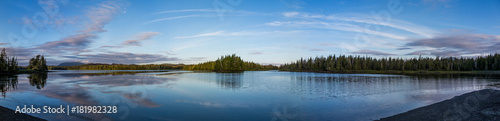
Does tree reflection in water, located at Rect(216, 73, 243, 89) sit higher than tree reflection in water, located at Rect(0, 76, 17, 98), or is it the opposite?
tree reflection in water, located at Rect(0, 76, 17, 98)

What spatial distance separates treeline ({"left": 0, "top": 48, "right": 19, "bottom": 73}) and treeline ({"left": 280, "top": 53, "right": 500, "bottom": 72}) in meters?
165

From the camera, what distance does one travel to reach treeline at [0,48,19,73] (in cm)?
8394

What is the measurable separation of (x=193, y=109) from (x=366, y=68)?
6433 inches

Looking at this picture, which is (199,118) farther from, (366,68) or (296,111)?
(366,68)

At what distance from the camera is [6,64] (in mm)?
88500

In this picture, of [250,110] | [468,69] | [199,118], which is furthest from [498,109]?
[468,69]

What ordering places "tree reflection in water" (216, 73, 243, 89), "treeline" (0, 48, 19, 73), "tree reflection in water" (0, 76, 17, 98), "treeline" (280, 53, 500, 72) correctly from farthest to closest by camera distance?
"treeline" (280, 53, 500, 72), "treeline" (0, 48, 19, 73), "tree reflection in water" (216, 73, 243, 89), "tree reflection in water" (0, 76, 17, 98)

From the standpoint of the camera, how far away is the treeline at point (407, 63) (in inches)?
5438

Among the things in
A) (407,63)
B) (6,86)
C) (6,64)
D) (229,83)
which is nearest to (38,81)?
(6,86)

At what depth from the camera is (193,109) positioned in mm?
17109

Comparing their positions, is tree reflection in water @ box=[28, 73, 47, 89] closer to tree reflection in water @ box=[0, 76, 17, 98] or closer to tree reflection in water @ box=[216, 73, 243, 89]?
tree reflection in water @ box=[0, 76, 17, 98]

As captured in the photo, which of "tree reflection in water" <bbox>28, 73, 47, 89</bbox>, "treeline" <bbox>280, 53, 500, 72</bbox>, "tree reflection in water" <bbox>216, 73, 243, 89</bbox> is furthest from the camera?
"treeline" <bbox>280, 53, 500, 72</bbox>

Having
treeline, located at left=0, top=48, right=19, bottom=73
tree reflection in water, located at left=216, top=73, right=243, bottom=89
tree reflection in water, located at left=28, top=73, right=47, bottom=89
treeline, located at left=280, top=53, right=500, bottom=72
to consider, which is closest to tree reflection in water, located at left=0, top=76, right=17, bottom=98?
tree reflection in water, located at left=28, top=73, right=47, bottom=89

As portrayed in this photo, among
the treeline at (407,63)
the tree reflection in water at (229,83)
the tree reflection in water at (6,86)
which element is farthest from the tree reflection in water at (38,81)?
the treeline at (407,63)
